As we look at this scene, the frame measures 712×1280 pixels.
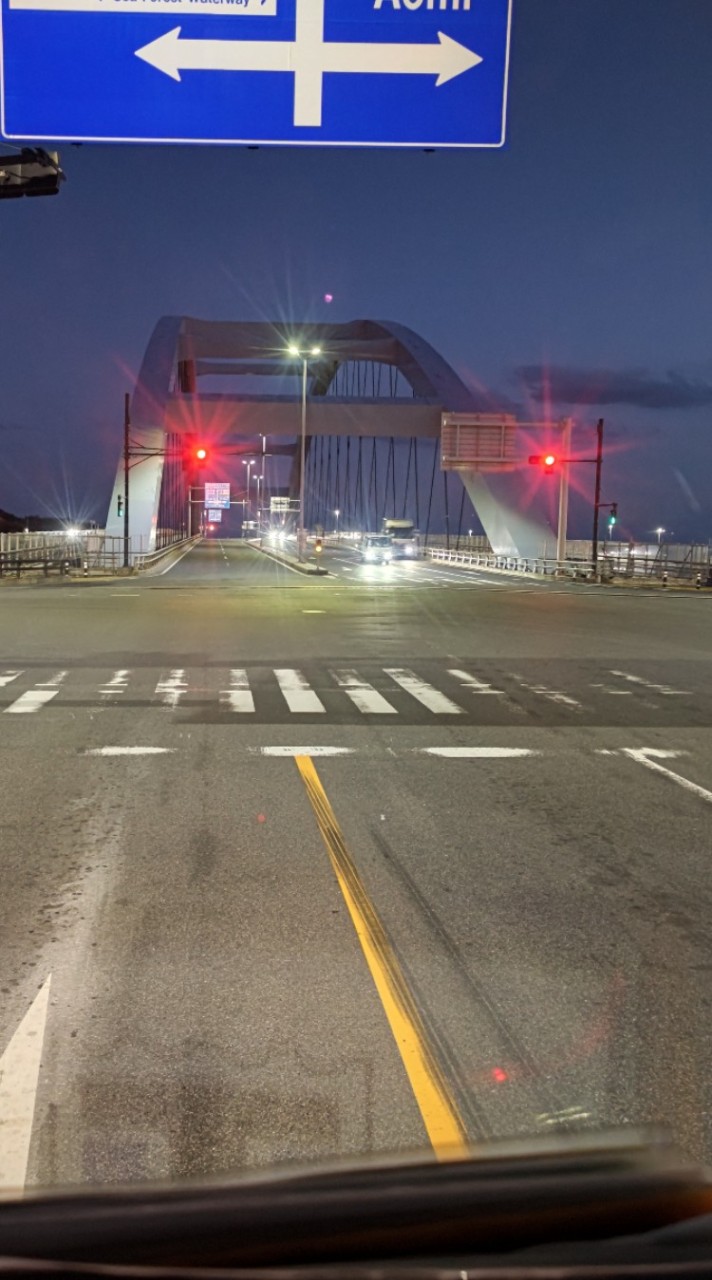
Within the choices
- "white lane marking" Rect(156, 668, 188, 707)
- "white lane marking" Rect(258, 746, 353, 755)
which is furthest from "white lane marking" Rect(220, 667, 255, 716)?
"white lane marking" Rect(258, 746, 353, 755)

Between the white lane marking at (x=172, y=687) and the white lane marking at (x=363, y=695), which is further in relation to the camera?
the white lane marking at (x=172, y=687)

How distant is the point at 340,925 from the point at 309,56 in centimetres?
737

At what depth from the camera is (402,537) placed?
92625mm

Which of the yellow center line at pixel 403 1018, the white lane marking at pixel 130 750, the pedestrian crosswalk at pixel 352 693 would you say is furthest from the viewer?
the pedestrian crosswalk at pixel 352 693

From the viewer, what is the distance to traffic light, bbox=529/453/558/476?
181ft

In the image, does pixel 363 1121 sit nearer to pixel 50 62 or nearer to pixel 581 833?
pixel 581 833

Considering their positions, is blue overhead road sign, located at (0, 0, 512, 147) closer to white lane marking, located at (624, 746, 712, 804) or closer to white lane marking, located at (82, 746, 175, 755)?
white lane marking, located at (82, 746, 175, 755)

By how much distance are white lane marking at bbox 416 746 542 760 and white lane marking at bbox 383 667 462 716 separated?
1.95 meters

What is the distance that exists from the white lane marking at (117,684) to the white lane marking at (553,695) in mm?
5268

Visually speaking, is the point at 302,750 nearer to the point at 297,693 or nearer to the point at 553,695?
the point at 297,693

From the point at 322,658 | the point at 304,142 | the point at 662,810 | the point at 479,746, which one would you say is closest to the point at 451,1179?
the point at 662,810

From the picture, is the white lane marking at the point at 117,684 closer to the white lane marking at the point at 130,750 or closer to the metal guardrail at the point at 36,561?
the white lane marking at the point at 130,750

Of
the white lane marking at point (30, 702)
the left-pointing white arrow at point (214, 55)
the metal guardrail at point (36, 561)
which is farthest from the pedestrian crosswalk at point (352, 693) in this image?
the metal guardrail at point (36, 561)

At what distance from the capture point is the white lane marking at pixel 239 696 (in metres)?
11.7
